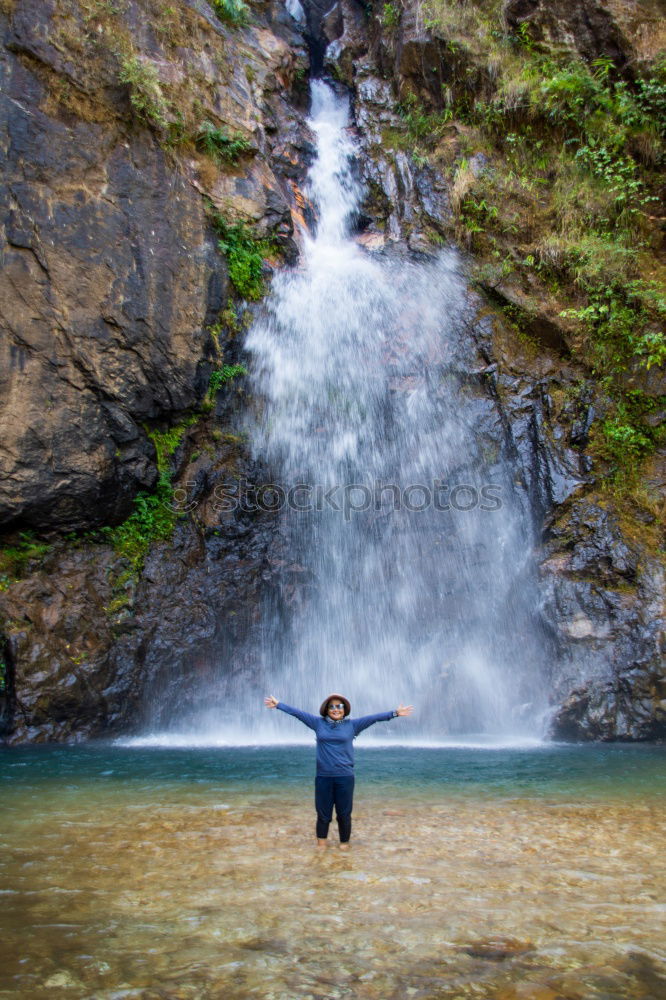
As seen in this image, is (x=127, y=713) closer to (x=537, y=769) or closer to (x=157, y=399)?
(x=157, y=399)

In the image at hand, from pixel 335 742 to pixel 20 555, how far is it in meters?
7.58

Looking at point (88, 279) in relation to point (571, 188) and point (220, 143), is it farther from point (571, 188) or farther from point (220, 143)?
point (571, 188)

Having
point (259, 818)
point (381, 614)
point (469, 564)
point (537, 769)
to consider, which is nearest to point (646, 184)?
point (469, 564)

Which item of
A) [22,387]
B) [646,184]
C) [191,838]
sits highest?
[646,184]

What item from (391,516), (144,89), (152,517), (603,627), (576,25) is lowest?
(603,627)

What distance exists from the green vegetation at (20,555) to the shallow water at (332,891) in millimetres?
4308

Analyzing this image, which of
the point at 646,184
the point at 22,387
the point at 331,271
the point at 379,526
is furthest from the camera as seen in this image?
the point at 331,271

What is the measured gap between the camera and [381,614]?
11.4 meters

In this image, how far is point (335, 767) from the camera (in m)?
4.55

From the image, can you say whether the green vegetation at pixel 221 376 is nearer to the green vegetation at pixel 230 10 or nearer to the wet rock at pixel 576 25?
the green vegetation at pixel 230 10

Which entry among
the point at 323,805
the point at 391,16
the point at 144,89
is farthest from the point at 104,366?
the point at 391,16

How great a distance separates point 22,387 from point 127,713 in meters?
5.25

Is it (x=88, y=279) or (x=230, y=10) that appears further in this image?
(x=230, y=10)

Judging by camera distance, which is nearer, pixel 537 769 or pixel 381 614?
pixel 537 769
